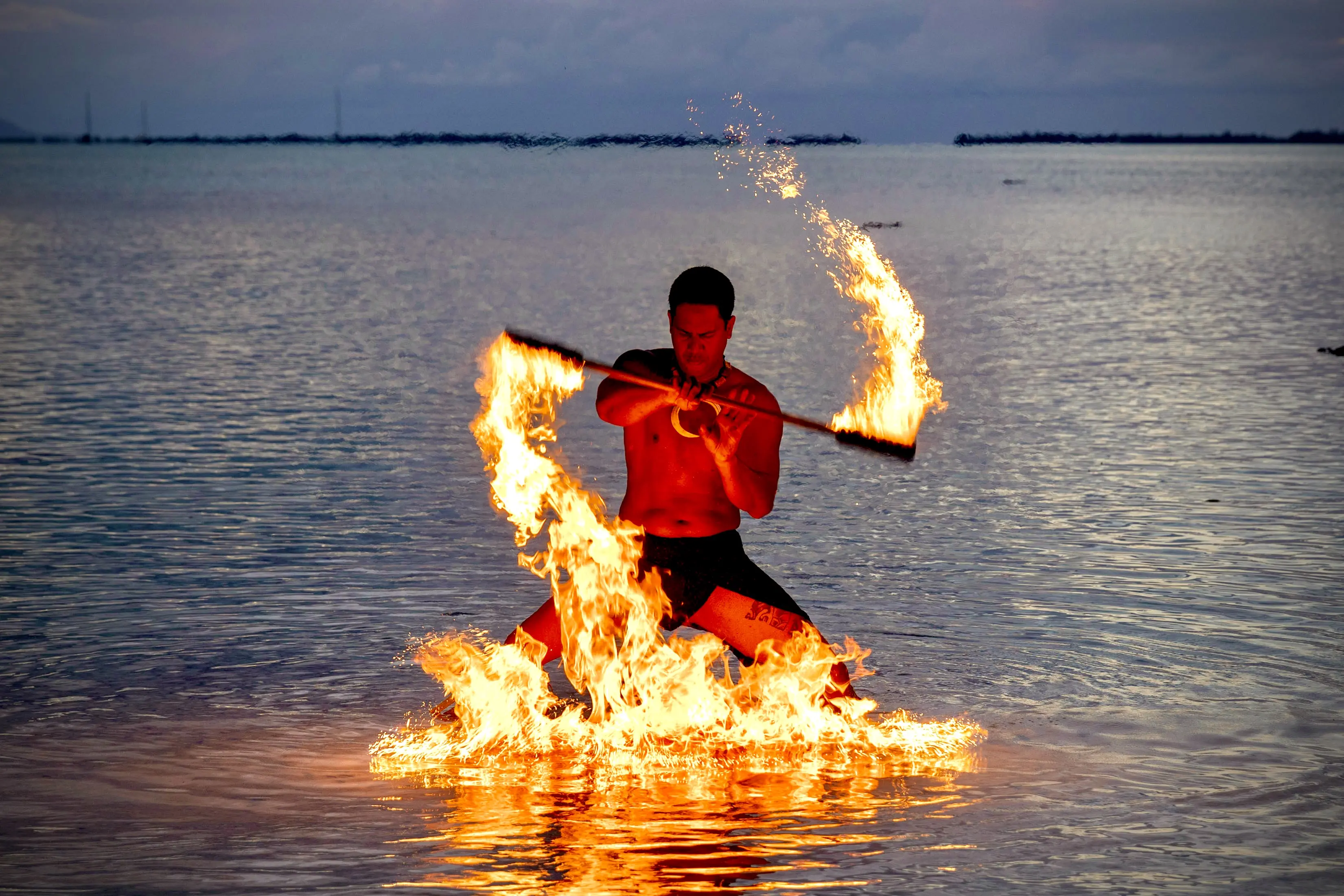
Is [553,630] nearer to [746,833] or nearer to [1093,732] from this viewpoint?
[746,833]

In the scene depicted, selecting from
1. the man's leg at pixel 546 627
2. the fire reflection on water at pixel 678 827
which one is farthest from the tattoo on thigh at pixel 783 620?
the man's leg at pixel 546 627

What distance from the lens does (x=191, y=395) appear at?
1582 cm

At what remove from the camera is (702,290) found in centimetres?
619

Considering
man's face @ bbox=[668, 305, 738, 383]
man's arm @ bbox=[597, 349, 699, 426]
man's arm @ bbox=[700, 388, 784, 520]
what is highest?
man's face @ bbox=[668, 305, 738, 383]

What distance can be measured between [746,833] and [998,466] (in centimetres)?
743

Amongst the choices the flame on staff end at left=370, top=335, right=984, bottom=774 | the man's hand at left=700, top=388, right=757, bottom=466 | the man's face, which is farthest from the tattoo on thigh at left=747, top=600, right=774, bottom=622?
the man's face

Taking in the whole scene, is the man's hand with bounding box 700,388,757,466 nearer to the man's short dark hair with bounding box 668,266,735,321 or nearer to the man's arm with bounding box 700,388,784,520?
the man's arm with bounding box 700,388,784,520

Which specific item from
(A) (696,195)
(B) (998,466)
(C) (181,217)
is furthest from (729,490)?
(A) (696,195)

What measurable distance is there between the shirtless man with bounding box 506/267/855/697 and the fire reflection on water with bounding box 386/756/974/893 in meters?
0.52

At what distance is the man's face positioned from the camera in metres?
6.24

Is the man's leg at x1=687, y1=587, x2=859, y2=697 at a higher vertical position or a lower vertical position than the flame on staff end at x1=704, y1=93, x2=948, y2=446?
lower

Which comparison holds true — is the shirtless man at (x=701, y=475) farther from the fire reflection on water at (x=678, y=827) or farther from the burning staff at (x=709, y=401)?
the fire reflection on water at (x=678, y=827)

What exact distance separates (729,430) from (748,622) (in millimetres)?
706

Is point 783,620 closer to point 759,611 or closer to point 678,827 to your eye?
point 759,611
